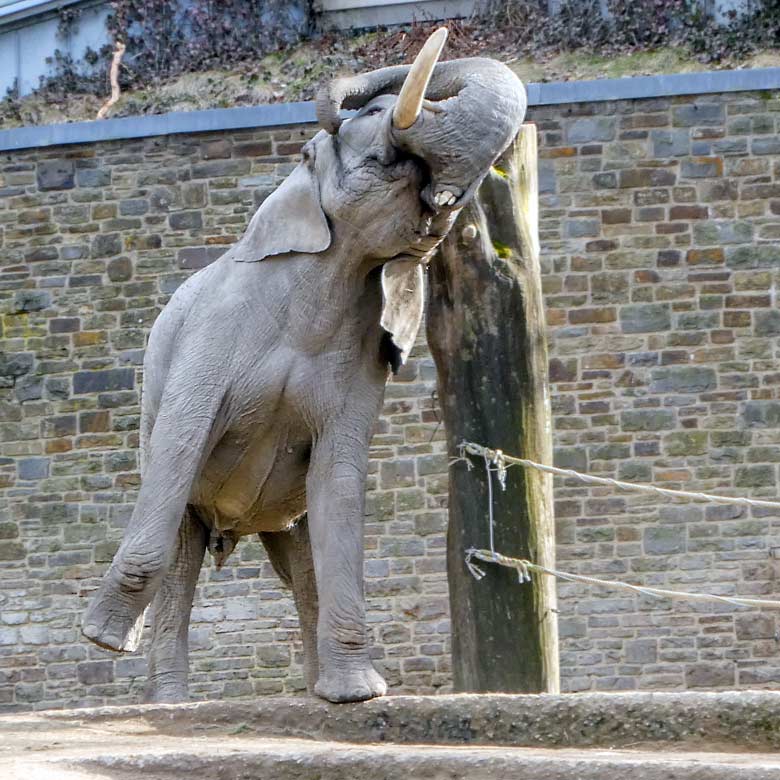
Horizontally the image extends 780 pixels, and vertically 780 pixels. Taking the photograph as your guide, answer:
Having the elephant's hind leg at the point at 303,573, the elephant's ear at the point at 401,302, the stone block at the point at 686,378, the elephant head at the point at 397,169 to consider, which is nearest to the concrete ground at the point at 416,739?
the elephant's hind leg at the point at 303,573

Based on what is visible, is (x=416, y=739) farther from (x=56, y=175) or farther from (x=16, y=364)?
(x=56, y=175)

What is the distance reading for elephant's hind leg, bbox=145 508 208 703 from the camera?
7.67 m

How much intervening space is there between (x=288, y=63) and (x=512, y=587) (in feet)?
38.8

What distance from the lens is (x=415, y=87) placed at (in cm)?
694

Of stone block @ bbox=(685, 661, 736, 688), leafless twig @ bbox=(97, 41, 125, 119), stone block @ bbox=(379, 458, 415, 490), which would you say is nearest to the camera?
stone block @ bbox=(685, 661, 736, 688)

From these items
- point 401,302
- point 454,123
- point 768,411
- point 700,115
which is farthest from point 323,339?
point 700,115

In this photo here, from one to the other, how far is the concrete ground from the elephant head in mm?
1323

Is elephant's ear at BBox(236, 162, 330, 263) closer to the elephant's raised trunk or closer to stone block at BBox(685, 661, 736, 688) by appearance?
the elephant's raised trunk

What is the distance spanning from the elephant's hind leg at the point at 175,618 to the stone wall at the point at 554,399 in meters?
8.62

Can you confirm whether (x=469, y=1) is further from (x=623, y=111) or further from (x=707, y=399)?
(x=707, y=399)

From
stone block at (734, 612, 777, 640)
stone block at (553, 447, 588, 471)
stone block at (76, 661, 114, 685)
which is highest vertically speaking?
stone block at (553, 447, 588, 471)

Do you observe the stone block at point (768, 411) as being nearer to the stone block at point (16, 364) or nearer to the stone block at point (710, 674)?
the stone block at point (710, 674)

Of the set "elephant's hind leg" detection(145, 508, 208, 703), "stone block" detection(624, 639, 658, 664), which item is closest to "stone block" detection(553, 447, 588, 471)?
"stone block" detection(624, 639, 658, 664)

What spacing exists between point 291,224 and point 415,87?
26.0 inches
